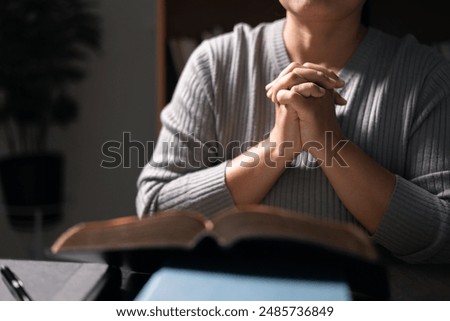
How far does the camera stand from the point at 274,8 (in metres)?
0.51

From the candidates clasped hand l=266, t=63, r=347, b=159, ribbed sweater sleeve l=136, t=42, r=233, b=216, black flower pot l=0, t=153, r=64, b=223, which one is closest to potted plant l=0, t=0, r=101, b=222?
black flower pot l=0, t=153, r=64, b=223

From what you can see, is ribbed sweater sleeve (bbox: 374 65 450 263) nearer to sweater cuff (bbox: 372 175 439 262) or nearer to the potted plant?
sweater cuff (bbox: 372 175 439 262)

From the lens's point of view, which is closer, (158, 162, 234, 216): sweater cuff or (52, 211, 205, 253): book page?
(52, 211, 205, 253): book page

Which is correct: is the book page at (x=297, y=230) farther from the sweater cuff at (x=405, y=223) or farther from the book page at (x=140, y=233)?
the sweater cuff at (x=405, y=223)

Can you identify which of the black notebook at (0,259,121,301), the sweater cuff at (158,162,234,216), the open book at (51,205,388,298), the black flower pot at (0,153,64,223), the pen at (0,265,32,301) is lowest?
the black flower pot at (0,153,64,223)

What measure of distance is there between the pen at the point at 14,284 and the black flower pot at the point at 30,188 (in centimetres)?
21

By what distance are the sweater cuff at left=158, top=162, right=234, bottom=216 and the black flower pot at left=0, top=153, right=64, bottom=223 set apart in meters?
0.15

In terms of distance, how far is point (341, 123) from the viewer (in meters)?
0.47

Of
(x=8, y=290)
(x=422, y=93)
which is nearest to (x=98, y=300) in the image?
(x=8, y=290)

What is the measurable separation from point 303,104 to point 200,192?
0.12m

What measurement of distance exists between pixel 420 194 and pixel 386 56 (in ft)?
0.46

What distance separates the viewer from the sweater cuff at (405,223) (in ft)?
1.32

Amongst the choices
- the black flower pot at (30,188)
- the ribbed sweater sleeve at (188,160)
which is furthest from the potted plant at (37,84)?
the ribbed sweater sleeve at (188,160)

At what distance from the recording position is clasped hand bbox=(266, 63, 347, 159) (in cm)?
36
